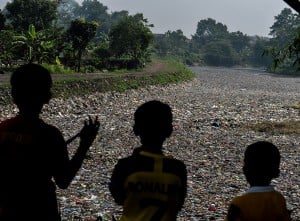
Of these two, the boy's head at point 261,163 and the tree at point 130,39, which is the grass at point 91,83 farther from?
the boy's head at point 261,163

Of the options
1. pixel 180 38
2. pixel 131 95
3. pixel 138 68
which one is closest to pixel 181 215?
pixel 131 95

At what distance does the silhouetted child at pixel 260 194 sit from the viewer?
106 inches

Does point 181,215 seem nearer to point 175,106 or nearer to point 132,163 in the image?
point 132,163

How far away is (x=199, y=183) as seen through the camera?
8.84 m

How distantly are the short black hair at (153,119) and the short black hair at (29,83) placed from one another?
52 centimetres

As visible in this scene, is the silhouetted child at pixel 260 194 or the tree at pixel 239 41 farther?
the tree at pixel 239 41

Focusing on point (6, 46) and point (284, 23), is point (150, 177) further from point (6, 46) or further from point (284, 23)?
point (284, 23)

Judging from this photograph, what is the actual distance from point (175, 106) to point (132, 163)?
816 inches

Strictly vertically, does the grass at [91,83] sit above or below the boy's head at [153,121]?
below

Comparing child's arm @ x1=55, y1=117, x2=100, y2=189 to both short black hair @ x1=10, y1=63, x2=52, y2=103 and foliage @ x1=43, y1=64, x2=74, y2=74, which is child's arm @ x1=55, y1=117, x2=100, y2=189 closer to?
short black hair @ x1=10, y1=63, x2=52, y2=103

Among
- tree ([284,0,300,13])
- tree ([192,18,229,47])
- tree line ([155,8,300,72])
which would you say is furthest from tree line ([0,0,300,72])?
tree ([192,18,229,47])

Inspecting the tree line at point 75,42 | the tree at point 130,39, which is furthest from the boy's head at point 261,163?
the tree at point 130,39

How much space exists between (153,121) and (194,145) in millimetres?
10415

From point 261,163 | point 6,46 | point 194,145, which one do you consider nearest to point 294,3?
point 261,163
